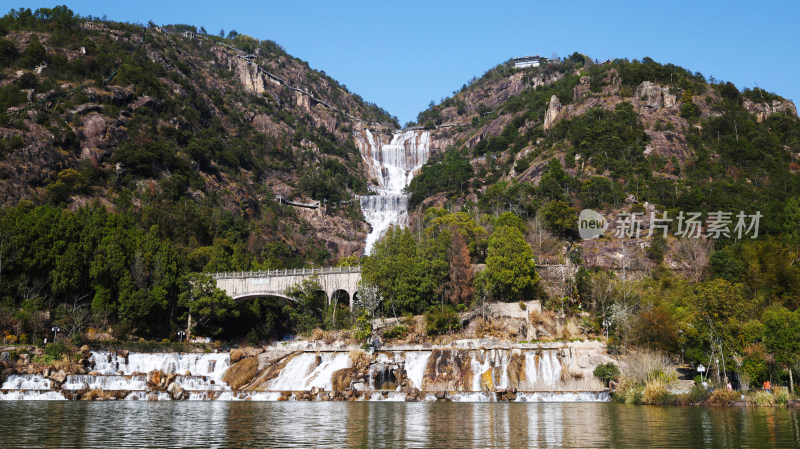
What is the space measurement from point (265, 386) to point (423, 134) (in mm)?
144222

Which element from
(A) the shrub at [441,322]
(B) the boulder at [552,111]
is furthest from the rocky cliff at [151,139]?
(A) the shrub at [441,322]

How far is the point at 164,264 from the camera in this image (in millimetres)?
75375

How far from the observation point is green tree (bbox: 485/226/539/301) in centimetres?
6762

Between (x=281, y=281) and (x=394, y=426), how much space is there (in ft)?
174

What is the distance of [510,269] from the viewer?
2682 inches

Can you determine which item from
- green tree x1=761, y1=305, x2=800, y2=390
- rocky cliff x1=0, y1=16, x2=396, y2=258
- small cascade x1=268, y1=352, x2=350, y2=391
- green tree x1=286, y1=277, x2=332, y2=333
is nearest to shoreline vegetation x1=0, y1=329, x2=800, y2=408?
small cascade x1=268, y1=352, x2=350, y2=391

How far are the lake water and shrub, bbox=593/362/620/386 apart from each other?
10735 millimetres

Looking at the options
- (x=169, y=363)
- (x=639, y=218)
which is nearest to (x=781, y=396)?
(x=169, y=363)

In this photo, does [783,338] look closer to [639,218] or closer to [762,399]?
[762,399]

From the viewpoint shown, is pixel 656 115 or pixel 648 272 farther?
pixel 656 115

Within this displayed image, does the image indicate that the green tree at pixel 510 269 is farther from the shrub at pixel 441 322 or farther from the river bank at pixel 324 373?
the river bank at pixel 324 373

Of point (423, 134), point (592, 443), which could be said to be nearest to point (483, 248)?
point (592, 443)

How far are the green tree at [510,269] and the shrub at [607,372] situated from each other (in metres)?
15.5

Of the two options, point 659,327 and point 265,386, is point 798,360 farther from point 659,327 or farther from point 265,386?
point 265,386
